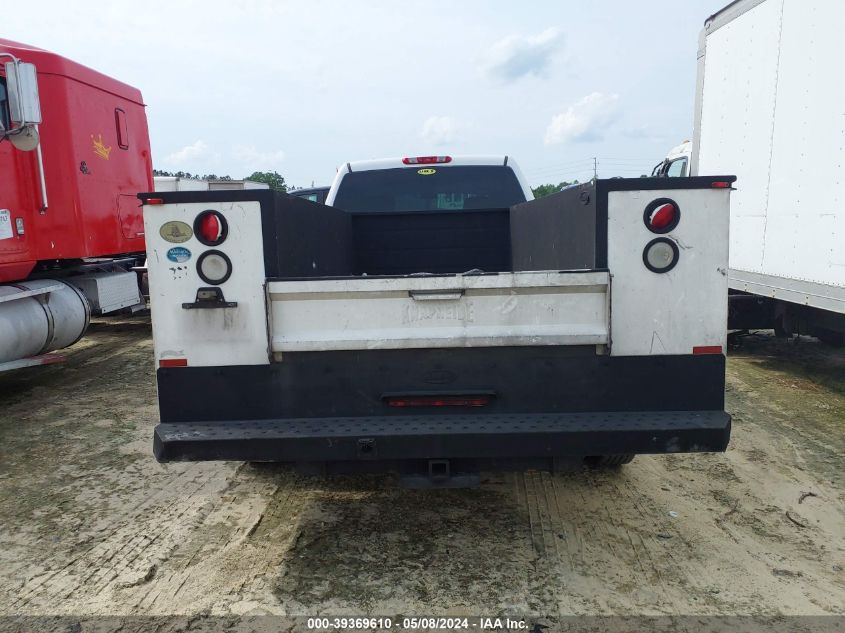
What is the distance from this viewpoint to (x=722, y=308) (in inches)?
113

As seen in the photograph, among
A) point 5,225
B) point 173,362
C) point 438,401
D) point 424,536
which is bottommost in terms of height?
point 424,536

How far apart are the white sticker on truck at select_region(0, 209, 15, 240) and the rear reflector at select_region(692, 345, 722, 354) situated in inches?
259

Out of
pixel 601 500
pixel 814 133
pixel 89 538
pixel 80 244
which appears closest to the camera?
pixel 89 538

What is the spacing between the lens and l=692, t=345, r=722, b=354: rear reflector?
290 cm

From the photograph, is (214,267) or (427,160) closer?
(214,267)

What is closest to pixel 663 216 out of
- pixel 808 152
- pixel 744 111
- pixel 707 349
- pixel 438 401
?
pixel 707 349

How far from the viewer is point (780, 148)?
590cm

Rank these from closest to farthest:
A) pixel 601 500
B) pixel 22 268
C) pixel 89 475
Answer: pixel 601 500 → pixel 89 475 → pixel 22 268

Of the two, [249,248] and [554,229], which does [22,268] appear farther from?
[554,229]

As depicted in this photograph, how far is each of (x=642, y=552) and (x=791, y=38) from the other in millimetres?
5055

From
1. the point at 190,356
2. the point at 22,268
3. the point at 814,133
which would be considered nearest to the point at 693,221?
the point at 190,356

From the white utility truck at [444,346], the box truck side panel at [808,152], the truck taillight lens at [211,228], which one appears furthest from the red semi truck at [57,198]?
the box truck side panel at [808,152]

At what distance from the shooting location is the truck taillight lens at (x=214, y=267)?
2.90m

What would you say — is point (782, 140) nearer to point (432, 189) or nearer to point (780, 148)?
point (780, 148)
